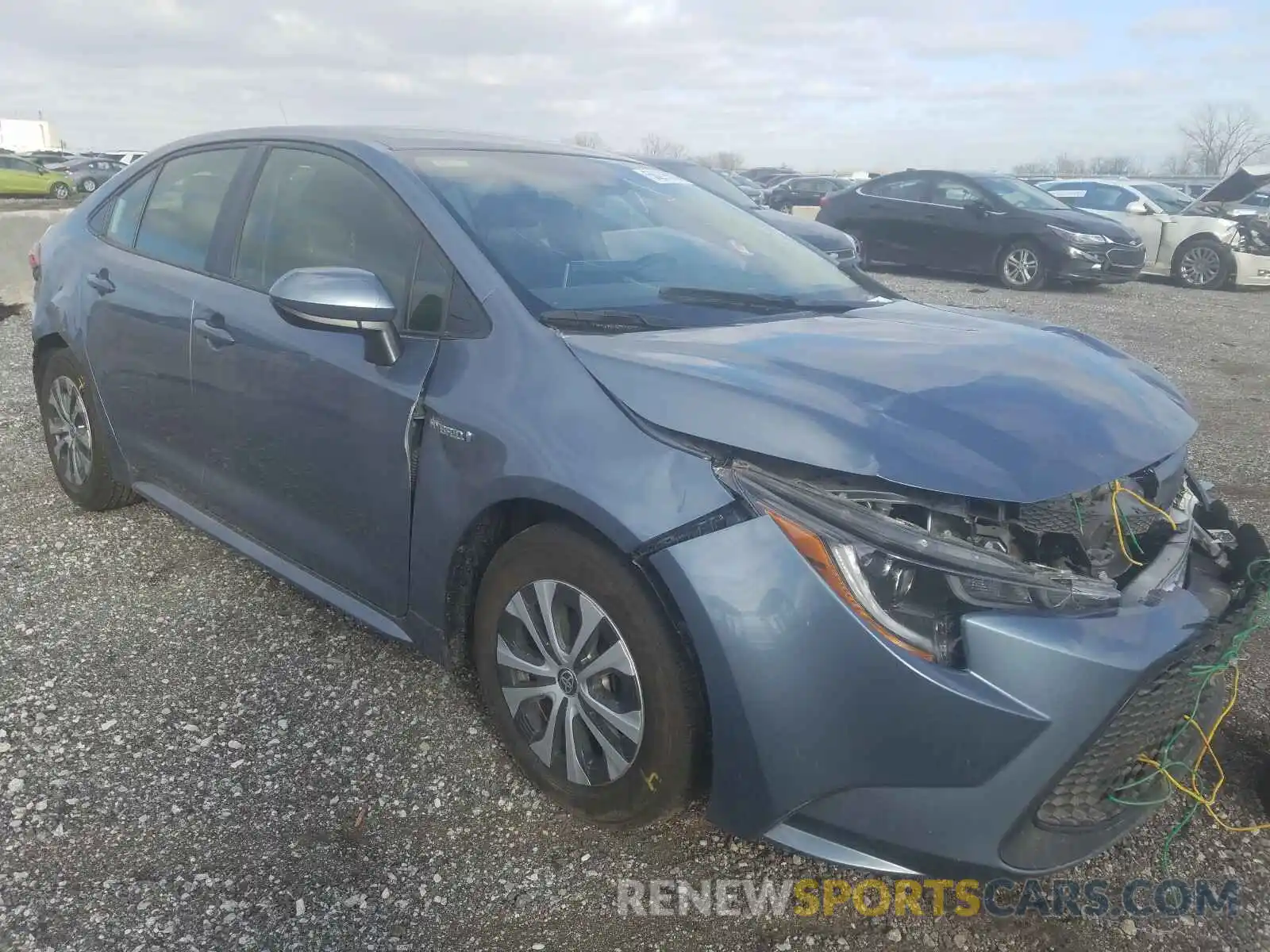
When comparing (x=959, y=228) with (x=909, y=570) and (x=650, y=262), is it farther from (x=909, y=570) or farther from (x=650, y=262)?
(x=909, y=570)

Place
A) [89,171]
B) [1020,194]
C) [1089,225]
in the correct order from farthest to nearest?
[89,171] < [1020,194] < [1089,225]

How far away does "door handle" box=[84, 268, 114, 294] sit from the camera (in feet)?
12.4

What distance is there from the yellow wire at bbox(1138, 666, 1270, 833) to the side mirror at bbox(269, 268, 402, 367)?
2005 mm

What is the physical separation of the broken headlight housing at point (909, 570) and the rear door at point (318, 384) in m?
1.14

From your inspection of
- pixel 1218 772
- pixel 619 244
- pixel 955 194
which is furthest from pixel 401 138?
pixel 955 194

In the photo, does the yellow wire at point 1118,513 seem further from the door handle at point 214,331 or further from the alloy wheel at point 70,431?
the alloy wheel at point 70,431

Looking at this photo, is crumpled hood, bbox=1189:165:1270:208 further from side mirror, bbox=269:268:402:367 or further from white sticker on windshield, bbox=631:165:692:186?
side mirror, bbox=269:268:402:367

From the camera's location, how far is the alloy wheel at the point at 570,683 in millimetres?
2189

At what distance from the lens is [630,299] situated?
2.66 m

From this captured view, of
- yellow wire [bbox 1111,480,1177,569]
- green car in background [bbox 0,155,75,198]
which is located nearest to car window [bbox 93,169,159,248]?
yellow wire [bbox 1111,480,1177,569]

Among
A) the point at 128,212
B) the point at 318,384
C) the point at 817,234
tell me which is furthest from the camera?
the point at 817,234

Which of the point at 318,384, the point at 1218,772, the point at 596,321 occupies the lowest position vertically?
the point at 1218,772

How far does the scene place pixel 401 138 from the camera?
10.2 ft

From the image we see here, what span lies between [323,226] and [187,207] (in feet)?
3.09
